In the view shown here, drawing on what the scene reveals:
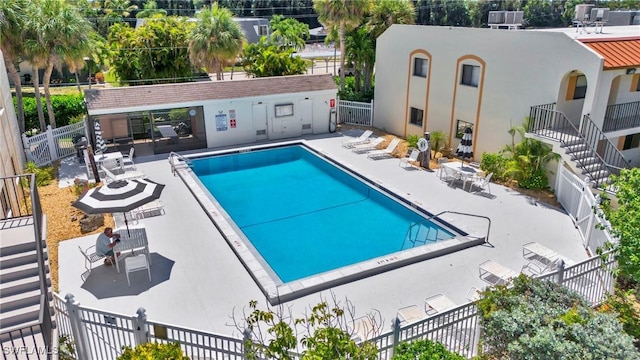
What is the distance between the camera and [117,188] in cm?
1258

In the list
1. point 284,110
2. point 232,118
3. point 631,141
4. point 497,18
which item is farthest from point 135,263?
point 631,141

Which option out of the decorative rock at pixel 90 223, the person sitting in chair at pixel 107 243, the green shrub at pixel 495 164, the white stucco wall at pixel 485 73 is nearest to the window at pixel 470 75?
the white stucco wall at pixel 485 73

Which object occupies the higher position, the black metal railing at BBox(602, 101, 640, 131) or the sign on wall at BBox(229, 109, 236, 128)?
the black metal railing at BBox(602, 101, 640, 131)

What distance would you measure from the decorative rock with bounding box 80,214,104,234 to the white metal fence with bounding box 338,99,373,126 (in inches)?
671

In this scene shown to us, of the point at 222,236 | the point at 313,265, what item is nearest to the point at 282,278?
the point at 313,265

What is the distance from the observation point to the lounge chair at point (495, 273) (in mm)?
11494

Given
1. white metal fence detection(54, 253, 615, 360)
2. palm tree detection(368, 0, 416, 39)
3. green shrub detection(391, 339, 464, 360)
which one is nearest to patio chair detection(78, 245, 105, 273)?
white metal fence detection(54, 253, 615, 360)

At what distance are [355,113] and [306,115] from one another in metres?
3.83

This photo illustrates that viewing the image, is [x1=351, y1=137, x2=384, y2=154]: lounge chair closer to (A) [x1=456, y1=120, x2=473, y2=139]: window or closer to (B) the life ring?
(B) the life ring

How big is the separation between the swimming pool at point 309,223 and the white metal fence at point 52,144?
5.95 metres

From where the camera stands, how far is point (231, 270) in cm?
1240

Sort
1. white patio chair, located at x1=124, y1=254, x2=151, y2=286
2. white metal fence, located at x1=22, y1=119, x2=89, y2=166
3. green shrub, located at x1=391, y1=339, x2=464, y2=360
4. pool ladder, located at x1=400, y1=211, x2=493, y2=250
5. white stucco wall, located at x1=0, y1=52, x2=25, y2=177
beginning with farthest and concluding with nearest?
white metal fence, located at x1=22, y1=119, x2=89, y2=166 < pool ladder, located at x1=400, y1=211, x2=493, y2=250 < white stucco wall, located at x1=0, y1=52, x2=25, y2=177 < white patio chair, located at x1=124, y1=254, x2=151, y2=286 < green shrub, located at x1=391, y1=339, x2=464, y2=360

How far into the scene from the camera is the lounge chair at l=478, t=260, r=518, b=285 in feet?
37.7

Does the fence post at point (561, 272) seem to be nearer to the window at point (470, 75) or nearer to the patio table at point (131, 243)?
the patio table at point (131, 243)
